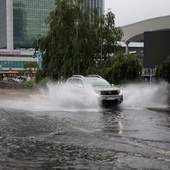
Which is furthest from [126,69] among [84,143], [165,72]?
[84,143]

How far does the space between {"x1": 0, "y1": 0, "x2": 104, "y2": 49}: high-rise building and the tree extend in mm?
114545

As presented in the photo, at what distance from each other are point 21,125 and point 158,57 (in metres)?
33.9

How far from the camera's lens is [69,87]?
1917cm

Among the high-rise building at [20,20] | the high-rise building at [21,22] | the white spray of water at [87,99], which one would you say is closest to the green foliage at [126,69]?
the white spray of water at [87,99]

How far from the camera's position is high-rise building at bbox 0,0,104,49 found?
483ft

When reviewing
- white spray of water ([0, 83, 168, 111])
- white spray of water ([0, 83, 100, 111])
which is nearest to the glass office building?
white spray of water ([0, 83, 168, 111])

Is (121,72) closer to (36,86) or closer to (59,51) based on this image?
(59,51)

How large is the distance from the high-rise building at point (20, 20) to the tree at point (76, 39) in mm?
114545

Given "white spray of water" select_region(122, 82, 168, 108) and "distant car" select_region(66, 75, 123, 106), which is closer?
"distant car" select_region(66, 75, 123, 106)

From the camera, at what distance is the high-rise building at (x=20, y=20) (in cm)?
14736

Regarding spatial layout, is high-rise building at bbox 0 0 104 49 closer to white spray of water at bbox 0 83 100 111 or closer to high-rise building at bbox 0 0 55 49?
high-rise building at bbox 0 0 55 49

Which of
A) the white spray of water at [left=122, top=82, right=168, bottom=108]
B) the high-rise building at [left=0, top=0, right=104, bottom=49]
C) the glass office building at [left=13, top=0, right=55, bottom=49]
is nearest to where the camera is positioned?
the white spray of water at [left=122, top=82, right=168, bottom=108]

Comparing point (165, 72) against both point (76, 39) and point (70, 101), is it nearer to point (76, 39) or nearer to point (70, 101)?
point (70, 101)

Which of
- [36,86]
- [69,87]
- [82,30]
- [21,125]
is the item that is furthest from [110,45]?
[21,125]
